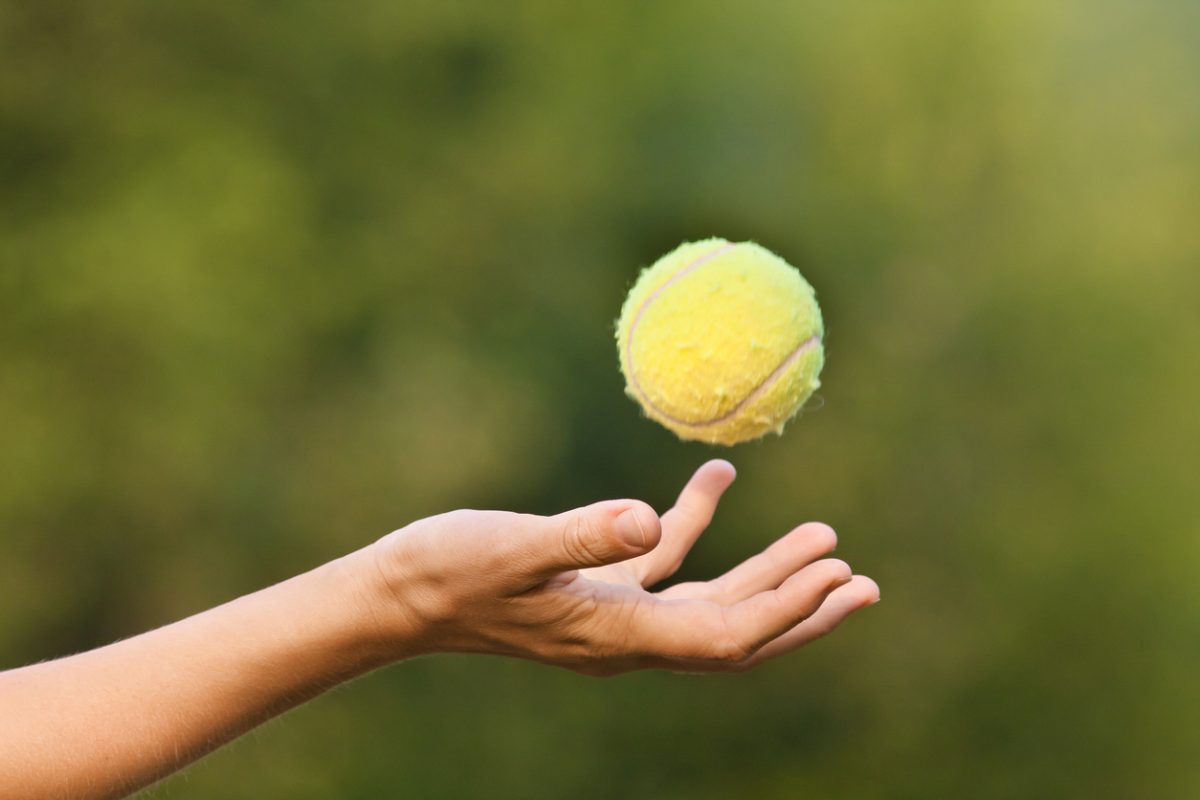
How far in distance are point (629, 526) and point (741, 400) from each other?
31 cm

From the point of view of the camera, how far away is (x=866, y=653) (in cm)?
220

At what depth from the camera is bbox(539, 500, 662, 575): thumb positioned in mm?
744

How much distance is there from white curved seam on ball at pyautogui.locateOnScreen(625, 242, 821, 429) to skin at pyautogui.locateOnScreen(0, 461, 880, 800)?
0.20 meters

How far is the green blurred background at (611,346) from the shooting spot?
7.16 feet

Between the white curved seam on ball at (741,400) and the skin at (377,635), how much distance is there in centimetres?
20

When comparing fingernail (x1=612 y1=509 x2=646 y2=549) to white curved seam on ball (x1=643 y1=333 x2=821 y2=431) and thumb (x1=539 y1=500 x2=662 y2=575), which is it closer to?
thumb (x1=539 y1=500 x2=662 y2=575)

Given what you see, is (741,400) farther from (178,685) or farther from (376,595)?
(178,685)

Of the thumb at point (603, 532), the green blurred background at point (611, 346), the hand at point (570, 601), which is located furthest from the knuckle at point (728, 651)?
the green blurred background at point (611, 346)

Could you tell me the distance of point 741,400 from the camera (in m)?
1.02

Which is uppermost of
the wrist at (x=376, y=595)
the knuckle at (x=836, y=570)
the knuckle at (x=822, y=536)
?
the wrist at (x=376, y=595)

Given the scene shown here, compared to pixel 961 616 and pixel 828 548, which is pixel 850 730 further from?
pixel 828 548

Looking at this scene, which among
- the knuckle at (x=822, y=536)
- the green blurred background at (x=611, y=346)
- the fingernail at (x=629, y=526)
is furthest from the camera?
the green blurred background at (x=611, y=346)

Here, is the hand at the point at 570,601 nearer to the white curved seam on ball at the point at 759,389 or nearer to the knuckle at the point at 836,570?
the knuckle at the point at 836,570

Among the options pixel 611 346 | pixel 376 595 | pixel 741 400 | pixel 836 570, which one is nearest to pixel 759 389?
pixel 741 400
